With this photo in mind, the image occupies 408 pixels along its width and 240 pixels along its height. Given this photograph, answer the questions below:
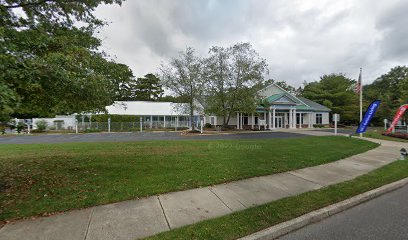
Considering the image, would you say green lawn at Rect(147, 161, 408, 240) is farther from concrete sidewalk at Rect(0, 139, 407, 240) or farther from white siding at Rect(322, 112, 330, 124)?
white siding at Rect(322, 112, 330, 124)

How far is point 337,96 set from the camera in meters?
41.4

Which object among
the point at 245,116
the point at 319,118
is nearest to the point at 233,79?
the point at 245,116

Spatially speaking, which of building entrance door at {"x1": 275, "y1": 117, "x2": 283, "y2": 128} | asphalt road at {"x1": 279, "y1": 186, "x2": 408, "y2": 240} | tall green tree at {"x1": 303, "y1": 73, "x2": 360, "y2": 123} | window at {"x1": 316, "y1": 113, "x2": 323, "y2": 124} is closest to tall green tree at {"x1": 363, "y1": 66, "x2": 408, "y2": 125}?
tall green tree at {"x1": 303, "y1": 73, "x2": 360, "y2": 123}

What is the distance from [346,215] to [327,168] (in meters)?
3.54

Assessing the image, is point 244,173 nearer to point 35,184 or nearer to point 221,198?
point 221,198

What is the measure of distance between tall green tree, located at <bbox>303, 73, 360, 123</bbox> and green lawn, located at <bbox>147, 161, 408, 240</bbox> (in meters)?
41.0

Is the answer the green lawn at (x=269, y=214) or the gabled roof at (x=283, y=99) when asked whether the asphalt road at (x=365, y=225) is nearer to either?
the green lawn at (x=269, y=214)

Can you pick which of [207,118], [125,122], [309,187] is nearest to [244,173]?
[309,187]

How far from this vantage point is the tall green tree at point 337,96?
39.1 meters

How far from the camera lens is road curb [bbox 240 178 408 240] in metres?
3.13

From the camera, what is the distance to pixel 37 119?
28.0 m

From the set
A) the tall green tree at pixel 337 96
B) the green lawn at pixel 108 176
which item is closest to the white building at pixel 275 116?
the tall green tree at pixel 337 96

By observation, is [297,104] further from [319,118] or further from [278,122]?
[319,118]

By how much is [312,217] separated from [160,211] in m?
2.92
